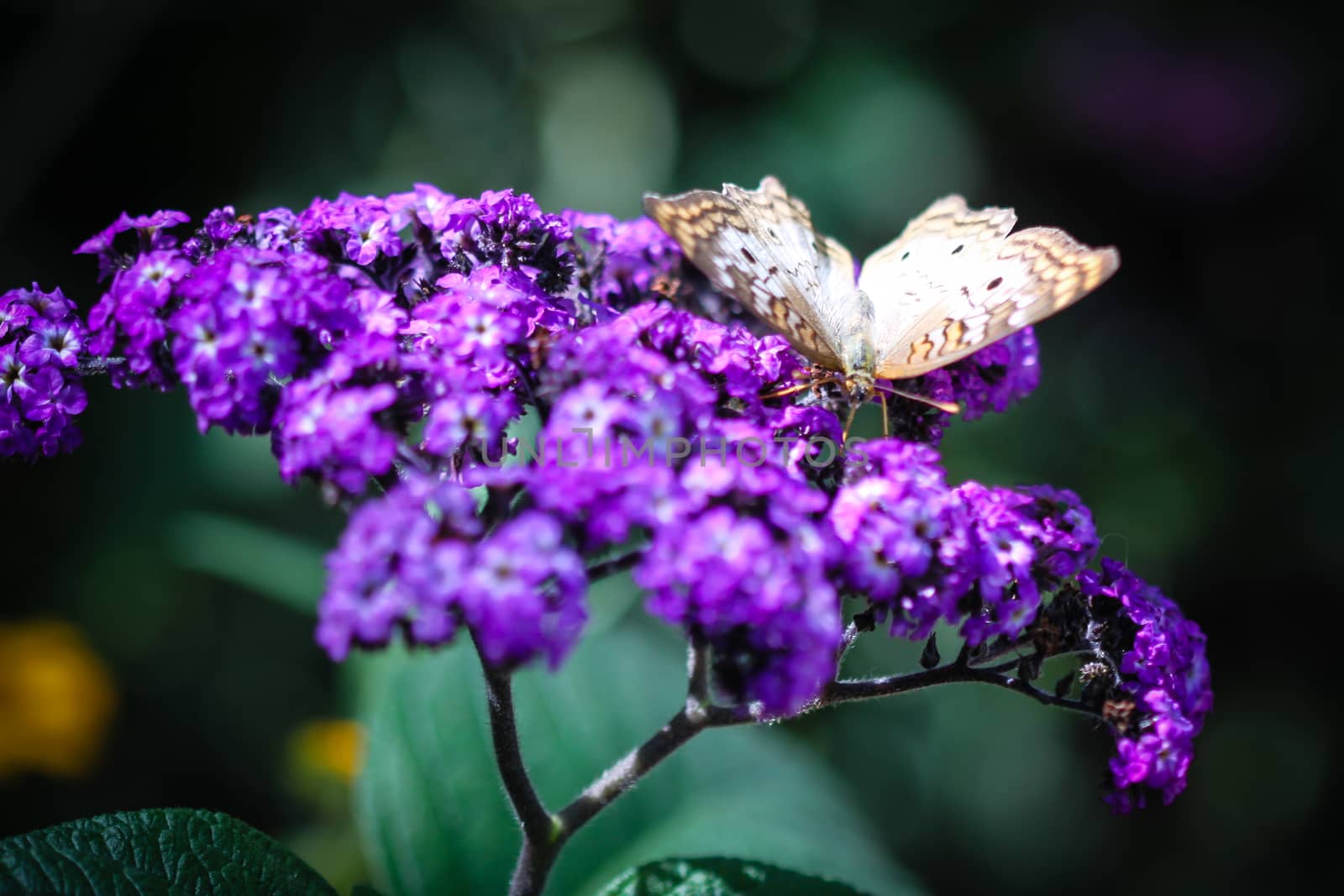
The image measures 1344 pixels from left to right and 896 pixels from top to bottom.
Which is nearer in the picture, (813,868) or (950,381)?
(950,381)

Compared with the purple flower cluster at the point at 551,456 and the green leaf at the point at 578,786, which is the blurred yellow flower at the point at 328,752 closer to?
the green leaf at the point at 578,786

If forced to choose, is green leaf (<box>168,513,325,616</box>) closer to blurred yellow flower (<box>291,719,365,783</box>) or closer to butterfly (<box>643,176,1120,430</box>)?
blurred yellow flower (<box>291,719,365,783</box>)

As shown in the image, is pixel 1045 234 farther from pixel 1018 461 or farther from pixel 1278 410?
pixel 1278 410

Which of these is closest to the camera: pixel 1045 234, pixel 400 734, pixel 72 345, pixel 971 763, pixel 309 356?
pixel 309 356

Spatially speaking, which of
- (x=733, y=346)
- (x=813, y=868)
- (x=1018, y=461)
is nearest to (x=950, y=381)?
(x=733, y=346)

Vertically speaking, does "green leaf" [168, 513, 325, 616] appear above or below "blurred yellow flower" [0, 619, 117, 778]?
above

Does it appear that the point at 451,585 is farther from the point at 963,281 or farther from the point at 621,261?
the point at 963,281

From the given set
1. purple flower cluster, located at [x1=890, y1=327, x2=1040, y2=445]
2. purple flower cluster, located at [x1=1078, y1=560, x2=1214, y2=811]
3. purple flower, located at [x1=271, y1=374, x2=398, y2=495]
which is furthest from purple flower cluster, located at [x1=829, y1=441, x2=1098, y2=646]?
purple flower, located at [x1=271, y1=374, x2=398, y2=495]
